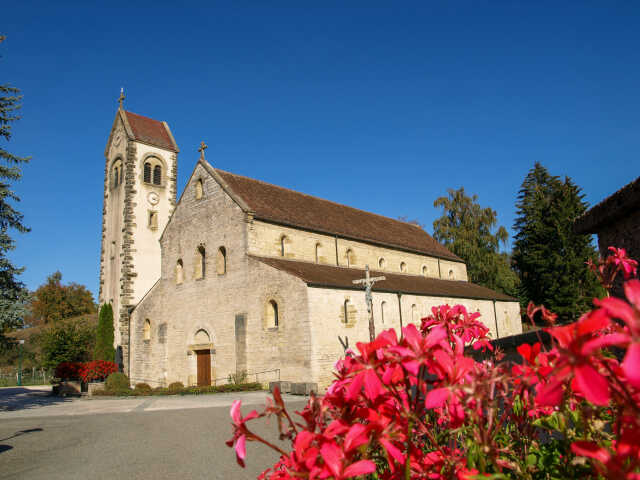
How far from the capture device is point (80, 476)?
29.0ft

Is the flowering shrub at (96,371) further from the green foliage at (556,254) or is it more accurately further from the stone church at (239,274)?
the green foliage at (556,254)

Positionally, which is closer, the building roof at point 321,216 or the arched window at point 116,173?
the building roof at point 321,216

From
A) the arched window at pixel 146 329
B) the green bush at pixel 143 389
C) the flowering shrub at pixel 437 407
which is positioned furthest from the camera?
the arched window at pixel 146 329

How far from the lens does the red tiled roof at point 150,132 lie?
122 feet

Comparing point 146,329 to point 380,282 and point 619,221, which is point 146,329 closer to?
point 380,282

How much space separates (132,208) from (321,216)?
14.6 meters

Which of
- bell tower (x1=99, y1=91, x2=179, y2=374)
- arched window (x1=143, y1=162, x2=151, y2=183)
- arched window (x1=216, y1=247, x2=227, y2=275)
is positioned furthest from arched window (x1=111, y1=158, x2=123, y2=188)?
arched window (x1=216, y1=247, x2=227, y2=275)

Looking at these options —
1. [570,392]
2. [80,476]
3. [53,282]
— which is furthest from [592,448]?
[53,282]

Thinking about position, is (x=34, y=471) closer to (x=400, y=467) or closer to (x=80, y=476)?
(x=80, y=476)

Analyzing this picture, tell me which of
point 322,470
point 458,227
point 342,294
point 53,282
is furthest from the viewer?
point 53,282

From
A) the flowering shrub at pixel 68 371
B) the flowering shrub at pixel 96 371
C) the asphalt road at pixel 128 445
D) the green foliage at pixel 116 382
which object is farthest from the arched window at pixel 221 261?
the flowering shrub at pixel 68 371

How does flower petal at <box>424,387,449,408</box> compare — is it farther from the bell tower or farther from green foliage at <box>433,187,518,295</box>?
green foliage at <box>433,187,518,295</box>

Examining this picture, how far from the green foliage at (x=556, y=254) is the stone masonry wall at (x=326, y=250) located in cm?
1319

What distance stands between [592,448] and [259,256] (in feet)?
83.5
